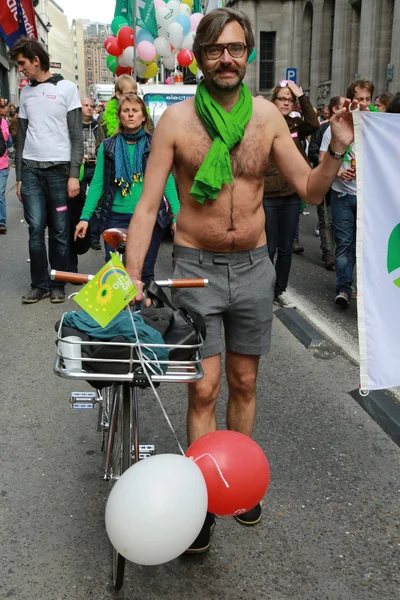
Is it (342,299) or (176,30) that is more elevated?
(176,30)

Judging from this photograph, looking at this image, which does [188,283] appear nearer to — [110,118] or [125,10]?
[110,118]

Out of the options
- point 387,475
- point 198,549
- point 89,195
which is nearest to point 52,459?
point 198,549

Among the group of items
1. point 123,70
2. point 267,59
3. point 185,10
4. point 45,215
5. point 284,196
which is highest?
point 267,59

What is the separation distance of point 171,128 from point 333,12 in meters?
35.2

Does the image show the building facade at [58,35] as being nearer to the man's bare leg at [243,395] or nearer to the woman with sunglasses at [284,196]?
the woman with sunglasses at [284,196]

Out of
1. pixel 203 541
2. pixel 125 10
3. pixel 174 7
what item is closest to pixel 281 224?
pixel 203 541

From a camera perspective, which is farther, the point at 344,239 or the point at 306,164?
the point at 344,239

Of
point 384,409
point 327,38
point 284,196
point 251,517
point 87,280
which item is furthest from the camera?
point 327,38

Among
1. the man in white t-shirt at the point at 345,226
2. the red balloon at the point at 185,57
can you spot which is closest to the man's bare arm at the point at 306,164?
the man in white t-shirt at the point at 345,226

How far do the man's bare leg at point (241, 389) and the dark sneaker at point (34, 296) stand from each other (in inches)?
174

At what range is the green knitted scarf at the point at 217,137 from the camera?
296 cm

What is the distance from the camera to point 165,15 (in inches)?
579

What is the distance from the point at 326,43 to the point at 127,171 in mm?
32475

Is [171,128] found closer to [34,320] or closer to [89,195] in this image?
[89,195]
